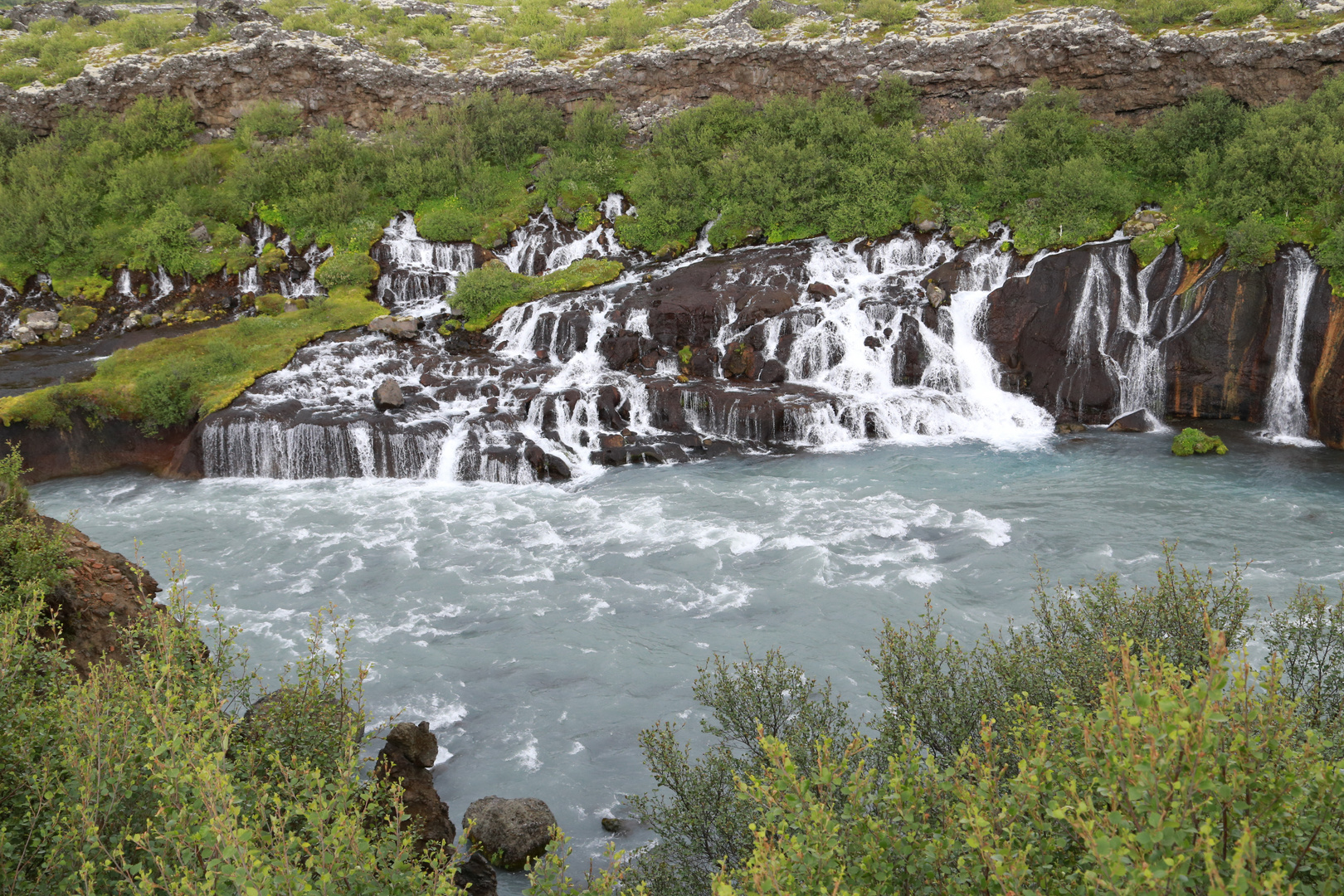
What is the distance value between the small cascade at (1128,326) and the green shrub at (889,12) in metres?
22.9

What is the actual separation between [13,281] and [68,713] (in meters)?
42.0

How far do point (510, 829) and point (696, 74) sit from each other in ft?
147

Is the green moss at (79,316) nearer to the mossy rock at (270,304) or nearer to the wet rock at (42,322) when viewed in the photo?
the wet rock at (42,322)

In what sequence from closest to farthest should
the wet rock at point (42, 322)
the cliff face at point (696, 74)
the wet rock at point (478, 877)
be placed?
1. the wet rock at point (478, 877)
2. the wet rock at point (42, 322)
3. the cliff face at point (696, 74)

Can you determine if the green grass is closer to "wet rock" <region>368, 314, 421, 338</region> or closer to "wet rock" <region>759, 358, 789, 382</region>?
"wet rock" <region>368, 314, 421, 338</region>

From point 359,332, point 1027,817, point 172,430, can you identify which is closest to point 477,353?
point 359,332

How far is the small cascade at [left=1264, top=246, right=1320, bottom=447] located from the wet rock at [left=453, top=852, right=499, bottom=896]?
2685 centimetres

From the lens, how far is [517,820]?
39.4 feet

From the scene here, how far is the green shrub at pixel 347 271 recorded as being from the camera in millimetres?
38625

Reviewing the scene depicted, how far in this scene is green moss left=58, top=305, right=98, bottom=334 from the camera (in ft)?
121

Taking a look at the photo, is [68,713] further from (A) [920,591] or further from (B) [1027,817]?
(A) [920,591]

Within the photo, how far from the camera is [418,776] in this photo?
11680mm

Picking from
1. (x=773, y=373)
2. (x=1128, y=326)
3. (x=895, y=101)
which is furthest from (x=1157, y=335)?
(x=895, y=101)

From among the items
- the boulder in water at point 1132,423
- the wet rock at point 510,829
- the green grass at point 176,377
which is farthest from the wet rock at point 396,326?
the boulder in water at point 1132,423
